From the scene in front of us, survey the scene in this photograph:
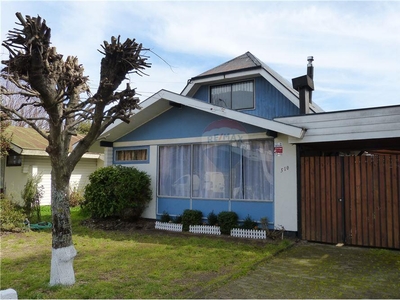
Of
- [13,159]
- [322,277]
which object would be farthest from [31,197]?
[322,277]

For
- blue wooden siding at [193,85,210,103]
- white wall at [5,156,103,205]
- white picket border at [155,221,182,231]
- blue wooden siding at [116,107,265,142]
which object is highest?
blue wooden siding at [193,85,210,103]

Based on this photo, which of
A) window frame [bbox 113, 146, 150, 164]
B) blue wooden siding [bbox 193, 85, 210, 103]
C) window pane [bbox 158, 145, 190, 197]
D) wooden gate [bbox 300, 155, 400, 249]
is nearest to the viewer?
wooden gate [bbox 300, 155, 400, 249]

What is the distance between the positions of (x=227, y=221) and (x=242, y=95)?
5.52m

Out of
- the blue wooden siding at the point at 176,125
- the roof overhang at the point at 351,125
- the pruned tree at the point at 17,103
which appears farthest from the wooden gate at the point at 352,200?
the pruned tree at the point at 17,103

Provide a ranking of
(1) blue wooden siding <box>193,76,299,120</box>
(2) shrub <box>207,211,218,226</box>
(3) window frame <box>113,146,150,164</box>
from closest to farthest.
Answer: (2) shrub <box>207,211,218,226</box> → (3) window frame <box>113,146,150,164</box> → (1) blue wooden siding <box>193,76,299,120</box>

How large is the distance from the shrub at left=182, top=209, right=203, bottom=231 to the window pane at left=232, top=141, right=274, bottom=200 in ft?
3.99

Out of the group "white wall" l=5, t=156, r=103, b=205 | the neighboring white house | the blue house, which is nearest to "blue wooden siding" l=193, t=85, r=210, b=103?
the blue house

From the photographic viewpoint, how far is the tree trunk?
202 inches

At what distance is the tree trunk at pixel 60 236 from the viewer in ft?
16.9

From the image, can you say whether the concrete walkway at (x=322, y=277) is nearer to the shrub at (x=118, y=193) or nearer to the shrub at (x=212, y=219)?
the shrub at (x=212, y=219)

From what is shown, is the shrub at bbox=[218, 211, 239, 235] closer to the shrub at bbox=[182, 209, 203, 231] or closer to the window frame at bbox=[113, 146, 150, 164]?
A: the shrub at bbox=[182, 209, 203, 231]

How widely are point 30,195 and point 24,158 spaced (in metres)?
4.68

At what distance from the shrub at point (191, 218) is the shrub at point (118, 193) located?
1.70 meters

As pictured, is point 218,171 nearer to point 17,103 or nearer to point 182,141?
point 182,141
